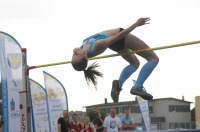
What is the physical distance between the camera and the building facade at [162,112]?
2383 inches

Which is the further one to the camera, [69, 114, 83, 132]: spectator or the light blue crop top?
[69, 114, 83, 132]: spectator

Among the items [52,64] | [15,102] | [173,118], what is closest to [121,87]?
[52,64]

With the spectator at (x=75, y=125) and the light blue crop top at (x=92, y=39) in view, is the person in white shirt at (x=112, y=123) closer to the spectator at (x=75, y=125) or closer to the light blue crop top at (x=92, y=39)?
the spectator at (x=75, y=125)

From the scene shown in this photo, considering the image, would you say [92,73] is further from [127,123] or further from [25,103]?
[127,123]

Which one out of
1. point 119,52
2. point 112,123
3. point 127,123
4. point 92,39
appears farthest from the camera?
point 127,123

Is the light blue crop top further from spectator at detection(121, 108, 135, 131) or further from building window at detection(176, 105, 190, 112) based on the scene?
building window at detection(176, 105, 190, 112)

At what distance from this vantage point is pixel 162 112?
204 feet

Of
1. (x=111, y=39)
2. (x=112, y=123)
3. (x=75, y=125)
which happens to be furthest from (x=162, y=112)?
(x=111, y=39)

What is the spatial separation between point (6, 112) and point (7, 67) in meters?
1.23

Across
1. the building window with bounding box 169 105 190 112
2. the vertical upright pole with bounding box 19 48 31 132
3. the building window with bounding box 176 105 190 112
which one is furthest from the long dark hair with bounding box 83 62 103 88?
the building window with bounding box 176 105 190 112

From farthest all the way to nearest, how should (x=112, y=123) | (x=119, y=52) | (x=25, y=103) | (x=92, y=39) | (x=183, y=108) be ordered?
(x=183, y=108) → (x=112, y=123) → (x=25, y=103) → (x=119, y=52) → (x=92, y=39)

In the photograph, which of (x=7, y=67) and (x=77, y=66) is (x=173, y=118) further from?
(x=77, y=66)

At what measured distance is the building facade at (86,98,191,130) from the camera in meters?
60.5

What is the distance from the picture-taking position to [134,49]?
8.56 metres
